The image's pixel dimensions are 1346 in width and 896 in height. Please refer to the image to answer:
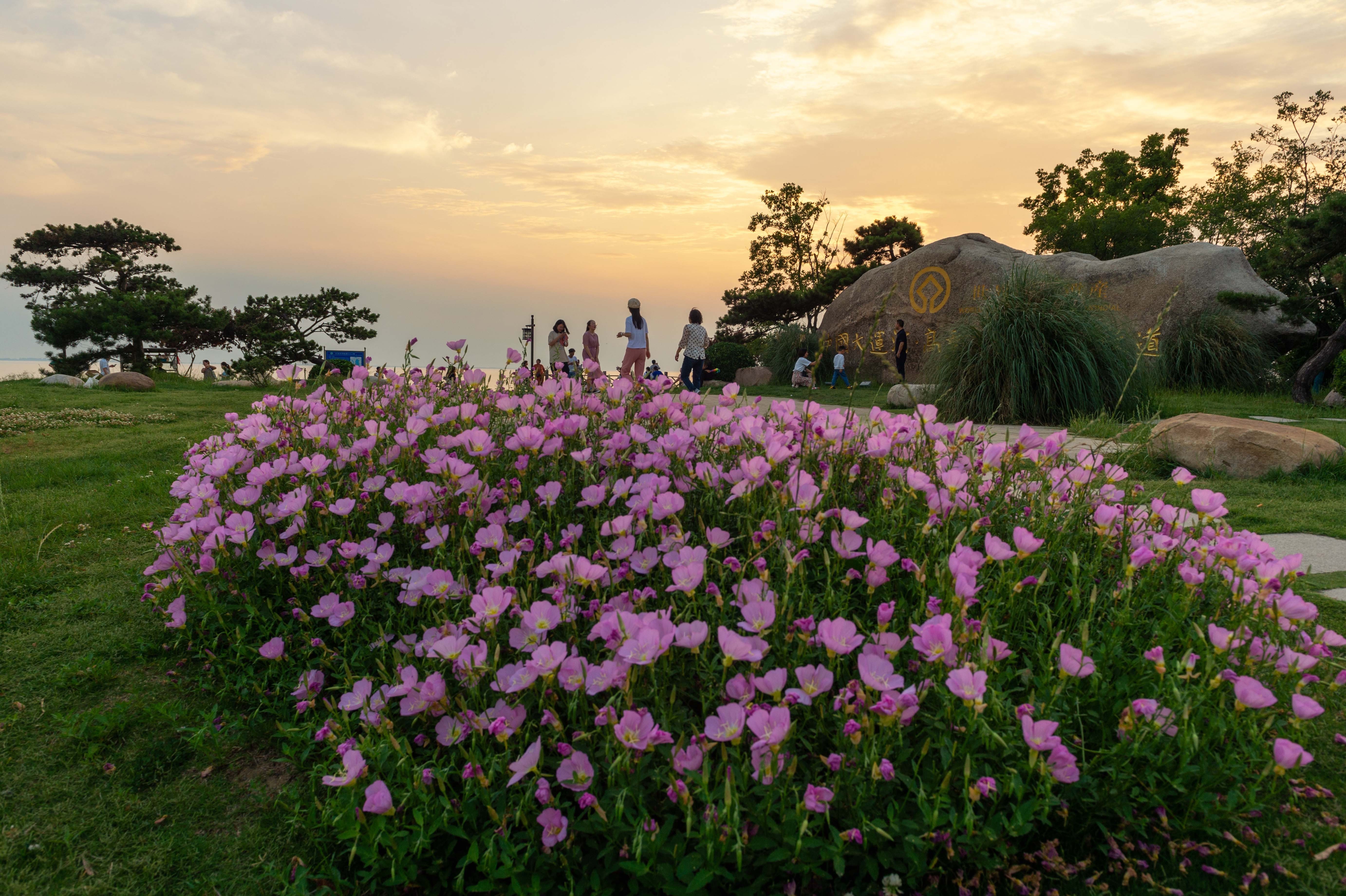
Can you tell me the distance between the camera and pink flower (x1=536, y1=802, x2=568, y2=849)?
1.46 m

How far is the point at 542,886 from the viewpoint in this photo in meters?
1.51

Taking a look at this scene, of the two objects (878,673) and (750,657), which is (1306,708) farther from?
(750,657)

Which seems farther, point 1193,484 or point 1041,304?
point 1041,304

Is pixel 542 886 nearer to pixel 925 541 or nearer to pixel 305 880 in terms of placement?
pixel 305 880

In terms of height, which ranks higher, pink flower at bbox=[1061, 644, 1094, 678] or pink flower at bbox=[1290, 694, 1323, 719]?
pink flower at bbox=[1061, 644, 1094, 678]

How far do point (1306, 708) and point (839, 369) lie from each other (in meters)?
16.0

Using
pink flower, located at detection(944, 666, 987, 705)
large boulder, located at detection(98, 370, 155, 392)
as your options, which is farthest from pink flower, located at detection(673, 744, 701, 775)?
large boulder, located at detection(98, 370, 155, 392)

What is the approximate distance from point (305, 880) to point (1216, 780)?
1.96 metres

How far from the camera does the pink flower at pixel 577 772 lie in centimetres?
145

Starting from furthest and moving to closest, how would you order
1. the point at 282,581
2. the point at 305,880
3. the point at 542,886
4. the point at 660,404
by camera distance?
the point at 660,404 < the point at 282,581 < the point at 305,880 < the point at 542,886

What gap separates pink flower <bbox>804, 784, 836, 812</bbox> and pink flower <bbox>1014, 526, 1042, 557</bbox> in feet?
2.45

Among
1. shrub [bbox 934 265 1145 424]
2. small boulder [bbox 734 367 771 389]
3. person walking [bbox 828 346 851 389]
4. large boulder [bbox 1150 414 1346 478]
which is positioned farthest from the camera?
small boulder [bbox 734 367 771 389]

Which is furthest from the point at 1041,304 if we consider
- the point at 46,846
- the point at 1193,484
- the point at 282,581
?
the point at 46,846

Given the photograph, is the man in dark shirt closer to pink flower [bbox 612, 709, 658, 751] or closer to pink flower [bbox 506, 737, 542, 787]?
pink flower [bbox 612, 709, 658, 751]
